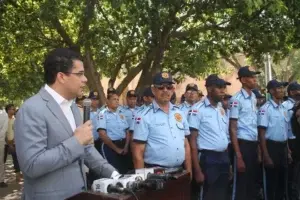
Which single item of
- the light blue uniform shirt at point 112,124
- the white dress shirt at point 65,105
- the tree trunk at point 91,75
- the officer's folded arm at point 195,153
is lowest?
the officer's folded arm at point 195,153

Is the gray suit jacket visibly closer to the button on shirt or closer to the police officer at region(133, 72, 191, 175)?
the police officer at region(133, 72, 191, 175)

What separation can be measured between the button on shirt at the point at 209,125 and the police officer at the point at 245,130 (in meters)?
0.60

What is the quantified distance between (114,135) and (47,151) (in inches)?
172

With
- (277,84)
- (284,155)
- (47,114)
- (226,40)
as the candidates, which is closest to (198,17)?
(226,40)

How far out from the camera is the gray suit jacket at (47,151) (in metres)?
1.98

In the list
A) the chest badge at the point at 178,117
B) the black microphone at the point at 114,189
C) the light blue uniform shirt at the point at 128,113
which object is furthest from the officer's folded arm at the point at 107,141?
→ the black microphone at the point at 114,189

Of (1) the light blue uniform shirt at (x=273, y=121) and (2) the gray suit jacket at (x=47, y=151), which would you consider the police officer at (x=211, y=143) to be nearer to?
(1) the light blue uniform shirt at (x=273, y=121)

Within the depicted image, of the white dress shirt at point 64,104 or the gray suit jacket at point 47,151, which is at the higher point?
the white dress shirt at point 64,104

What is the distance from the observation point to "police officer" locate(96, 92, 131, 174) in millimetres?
6191

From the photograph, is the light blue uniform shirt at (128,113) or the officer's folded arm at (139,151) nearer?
the officer's folded arm at (139,151)

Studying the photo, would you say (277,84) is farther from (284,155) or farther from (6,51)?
(6,51)

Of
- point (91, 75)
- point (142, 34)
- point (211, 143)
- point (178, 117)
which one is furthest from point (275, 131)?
point (91, 75)

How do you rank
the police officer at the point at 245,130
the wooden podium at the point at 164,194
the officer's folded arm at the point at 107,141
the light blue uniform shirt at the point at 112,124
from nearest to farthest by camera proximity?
1. the wooden podium at the point at 164,194
2. the police officer at the point at 245,130
3. the officer's folded arm at the point at 107,141
4. the light blue uniform shirt at the point at 112,124

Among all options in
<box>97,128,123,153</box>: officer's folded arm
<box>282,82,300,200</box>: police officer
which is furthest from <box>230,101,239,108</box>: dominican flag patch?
<box>97,128,123,153</box>: officer's folded arm
